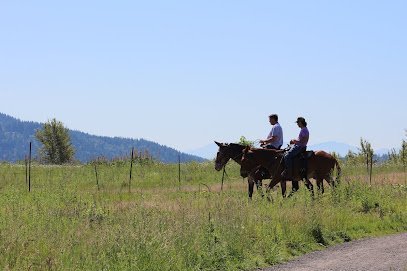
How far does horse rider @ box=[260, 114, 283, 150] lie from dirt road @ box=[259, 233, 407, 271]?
6535 millimetres

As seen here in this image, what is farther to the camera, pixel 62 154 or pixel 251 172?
pixel 62 154

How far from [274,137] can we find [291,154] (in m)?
1.18

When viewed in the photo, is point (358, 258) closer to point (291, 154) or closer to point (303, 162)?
point (291, 154)

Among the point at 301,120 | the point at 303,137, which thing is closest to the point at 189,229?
the point at 303,137

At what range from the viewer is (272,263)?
11133 millimetres

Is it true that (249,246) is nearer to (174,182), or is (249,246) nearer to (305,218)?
(305,218)

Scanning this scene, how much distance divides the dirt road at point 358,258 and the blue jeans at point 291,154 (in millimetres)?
5273

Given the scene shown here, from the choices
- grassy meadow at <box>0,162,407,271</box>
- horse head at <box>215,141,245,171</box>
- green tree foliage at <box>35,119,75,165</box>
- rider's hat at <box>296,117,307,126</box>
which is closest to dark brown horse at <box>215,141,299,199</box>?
horse head at <box>215,141,245,171</box>

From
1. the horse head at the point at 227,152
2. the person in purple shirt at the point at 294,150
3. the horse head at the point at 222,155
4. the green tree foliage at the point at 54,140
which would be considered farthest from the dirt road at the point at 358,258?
the green tree foliage at the point at 54,140

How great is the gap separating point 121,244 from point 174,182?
23751mm

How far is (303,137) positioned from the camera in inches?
718

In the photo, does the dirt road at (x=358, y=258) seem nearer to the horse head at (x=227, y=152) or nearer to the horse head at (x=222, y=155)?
the horse head at (x=227, y=152)

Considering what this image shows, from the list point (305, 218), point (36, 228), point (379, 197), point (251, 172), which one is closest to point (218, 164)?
point (251, 172)

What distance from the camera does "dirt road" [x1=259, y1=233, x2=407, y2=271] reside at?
10.6 metres
